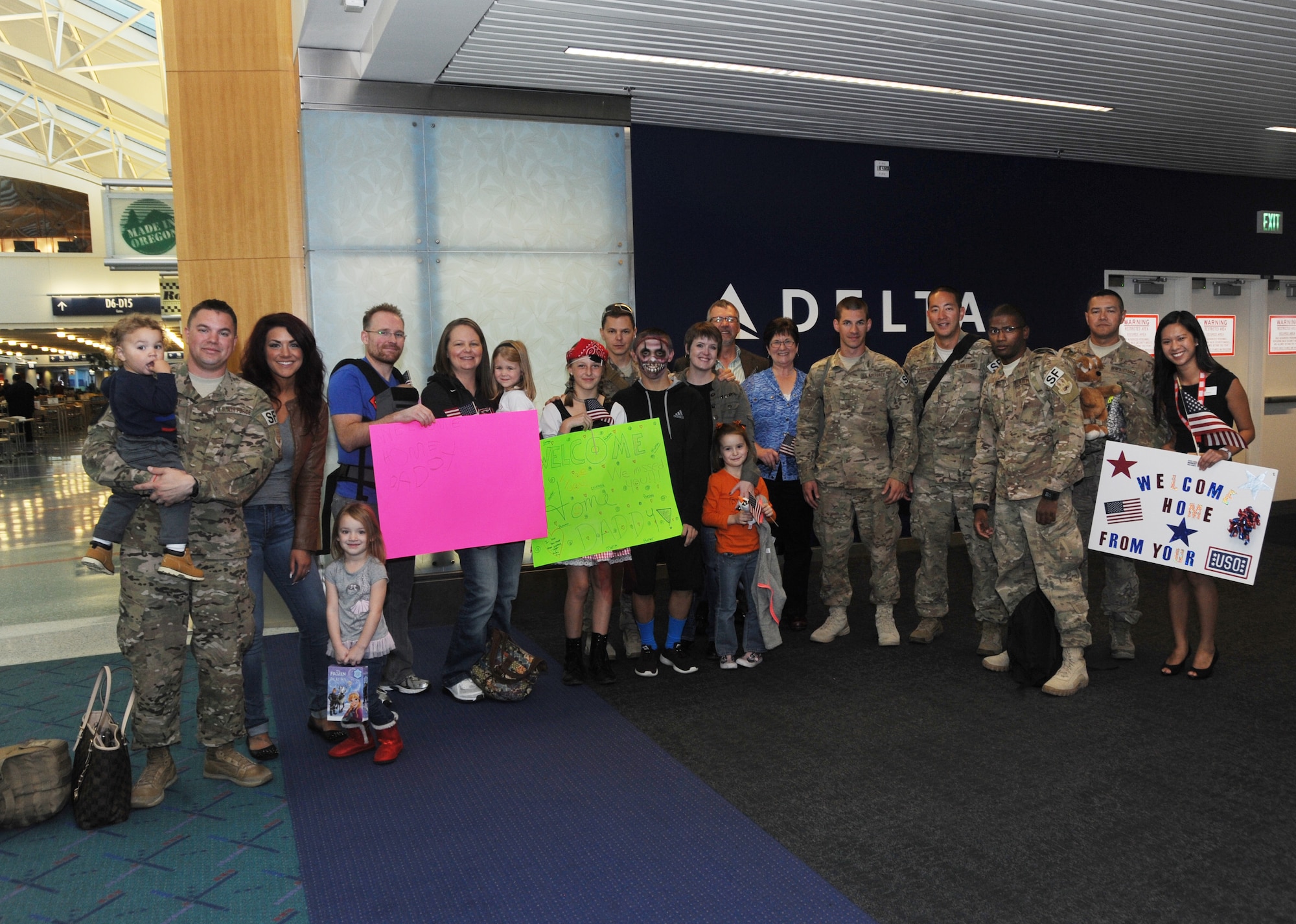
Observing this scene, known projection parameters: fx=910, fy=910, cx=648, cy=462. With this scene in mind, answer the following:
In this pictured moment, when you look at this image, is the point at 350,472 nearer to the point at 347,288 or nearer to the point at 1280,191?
the point at 347,288

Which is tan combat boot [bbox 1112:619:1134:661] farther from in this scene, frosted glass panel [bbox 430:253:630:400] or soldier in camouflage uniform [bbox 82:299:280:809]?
soldier in camouflage uniform [bbox 82:299:280:809]

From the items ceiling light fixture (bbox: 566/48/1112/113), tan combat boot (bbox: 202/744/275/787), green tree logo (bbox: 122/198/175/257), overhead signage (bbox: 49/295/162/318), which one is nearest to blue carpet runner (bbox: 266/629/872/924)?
tan combat boot (bbox: 202/744/275/787)

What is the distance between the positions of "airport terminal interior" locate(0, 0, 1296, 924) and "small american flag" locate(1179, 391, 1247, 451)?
15 centimetres

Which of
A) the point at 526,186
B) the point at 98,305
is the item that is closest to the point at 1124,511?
the point at 526,186

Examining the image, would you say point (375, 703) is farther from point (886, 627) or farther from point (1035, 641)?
point (1035, 641)

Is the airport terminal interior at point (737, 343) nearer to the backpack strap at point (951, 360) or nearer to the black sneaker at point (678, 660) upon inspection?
the black sneaker at point (678, 660)

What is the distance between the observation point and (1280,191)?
894cm

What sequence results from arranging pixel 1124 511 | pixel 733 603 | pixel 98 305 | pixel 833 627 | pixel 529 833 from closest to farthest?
pixel 529 833 < pixel 1124 511 < pixel 733 603 < pixel 833 627 < pixel 98 305

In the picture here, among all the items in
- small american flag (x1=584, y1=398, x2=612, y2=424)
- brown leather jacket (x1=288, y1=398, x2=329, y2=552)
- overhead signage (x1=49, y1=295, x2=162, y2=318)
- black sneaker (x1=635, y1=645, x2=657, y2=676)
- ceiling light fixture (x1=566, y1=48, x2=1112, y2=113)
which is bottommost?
black sneaker (x1=635, y1=645, x2=657, y2=676)

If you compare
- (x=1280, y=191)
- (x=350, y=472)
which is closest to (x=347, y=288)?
(x=350, y=472)

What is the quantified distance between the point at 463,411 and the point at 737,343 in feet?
9.27

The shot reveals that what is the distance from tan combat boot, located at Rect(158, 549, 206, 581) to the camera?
9.34 ft

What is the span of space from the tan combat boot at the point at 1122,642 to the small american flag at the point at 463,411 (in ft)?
10.7

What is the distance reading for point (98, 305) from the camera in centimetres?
2281
